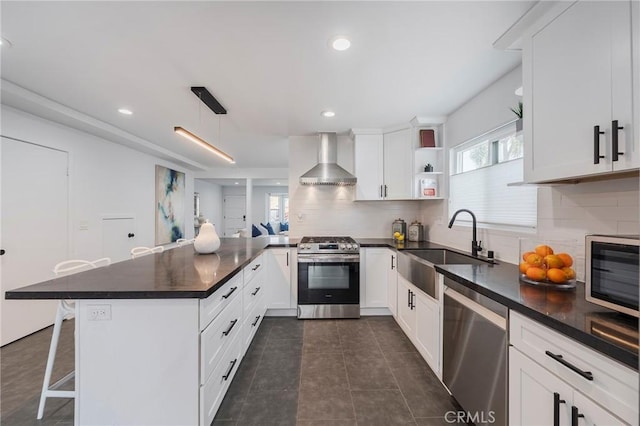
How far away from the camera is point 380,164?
347 cm

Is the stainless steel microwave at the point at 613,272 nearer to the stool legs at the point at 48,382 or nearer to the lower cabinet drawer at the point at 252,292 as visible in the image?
the lower cabinet drawer at the point at 252,292

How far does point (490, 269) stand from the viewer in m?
1.77

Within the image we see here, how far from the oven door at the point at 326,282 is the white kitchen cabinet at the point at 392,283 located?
0.40 meters

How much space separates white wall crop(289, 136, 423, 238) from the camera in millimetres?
3840

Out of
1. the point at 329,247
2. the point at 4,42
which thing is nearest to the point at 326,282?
the point at 329,247

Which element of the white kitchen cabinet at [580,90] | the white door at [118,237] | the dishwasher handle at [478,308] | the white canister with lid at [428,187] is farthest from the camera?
the white door at [118,237]

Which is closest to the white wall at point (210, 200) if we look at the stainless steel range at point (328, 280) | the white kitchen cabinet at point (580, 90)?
the stainless steel range at point (328, 280)

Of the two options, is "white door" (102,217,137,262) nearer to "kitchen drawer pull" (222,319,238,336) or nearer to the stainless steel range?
the stainless steel range

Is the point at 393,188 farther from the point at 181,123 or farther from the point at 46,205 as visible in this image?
the point at 46,205

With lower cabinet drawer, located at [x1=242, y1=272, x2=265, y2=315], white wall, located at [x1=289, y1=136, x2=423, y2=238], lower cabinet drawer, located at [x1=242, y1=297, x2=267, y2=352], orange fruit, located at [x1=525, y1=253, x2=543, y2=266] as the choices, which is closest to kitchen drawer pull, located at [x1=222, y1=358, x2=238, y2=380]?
lower cabinet drawer, located at [x1=242, y1=297, x2=267, y2=352]

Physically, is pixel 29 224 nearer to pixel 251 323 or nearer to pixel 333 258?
pixel 251 323

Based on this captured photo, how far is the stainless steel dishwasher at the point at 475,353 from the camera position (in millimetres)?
1233

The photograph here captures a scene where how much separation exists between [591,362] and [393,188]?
269cm

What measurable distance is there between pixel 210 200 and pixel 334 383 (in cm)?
859
